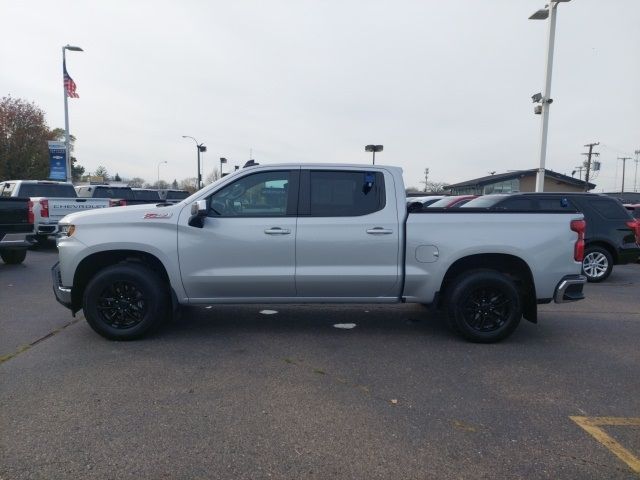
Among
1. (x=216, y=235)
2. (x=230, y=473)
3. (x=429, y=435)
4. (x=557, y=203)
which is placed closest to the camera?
(x=230, y=473)

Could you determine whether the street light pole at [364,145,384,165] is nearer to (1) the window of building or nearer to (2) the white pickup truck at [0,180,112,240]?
(2) the white pickup truck at [0,180,112,240]

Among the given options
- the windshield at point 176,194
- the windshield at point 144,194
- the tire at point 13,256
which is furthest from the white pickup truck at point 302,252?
the windshield at point 176,194

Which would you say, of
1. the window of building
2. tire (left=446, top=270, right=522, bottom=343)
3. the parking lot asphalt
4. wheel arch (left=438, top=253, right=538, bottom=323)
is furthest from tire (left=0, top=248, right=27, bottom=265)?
the window of building

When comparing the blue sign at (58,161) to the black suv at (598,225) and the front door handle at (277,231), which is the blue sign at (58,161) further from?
the front door handle at (277,231)

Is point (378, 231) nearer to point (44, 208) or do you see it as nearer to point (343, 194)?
point (343, 194)

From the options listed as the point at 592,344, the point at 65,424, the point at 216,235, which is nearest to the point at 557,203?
the point at 592,344

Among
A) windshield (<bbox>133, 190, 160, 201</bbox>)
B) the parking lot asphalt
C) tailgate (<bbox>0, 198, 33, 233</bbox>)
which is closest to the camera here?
the parking lot asphalt

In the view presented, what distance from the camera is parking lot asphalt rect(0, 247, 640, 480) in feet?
9.49

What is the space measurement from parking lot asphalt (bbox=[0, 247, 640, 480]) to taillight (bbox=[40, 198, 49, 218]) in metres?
7.02

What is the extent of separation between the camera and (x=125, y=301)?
5121mm

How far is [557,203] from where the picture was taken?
382 inches

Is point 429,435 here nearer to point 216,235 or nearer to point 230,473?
point 230,473

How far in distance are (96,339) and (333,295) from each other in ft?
8.72

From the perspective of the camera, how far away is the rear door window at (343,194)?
5.18 m
